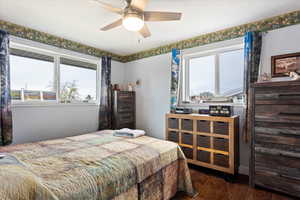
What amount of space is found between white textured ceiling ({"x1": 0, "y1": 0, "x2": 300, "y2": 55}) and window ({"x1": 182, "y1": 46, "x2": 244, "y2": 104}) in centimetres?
50

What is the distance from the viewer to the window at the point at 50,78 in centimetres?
262

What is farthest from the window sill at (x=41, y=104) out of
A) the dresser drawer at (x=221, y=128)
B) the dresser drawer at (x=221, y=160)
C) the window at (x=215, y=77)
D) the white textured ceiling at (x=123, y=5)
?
the dresser drawer at (x=221, y=160)

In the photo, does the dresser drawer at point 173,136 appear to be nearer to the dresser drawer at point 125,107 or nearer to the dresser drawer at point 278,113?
the dresser drawer at point 278,113

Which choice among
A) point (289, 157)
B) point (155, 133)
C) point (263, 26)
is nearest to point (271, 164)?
point (289, 157)

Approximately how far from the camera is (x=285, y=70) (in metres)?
2.20

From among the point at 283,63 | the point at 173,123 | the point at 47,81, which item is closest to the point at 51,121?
the point at 47,81

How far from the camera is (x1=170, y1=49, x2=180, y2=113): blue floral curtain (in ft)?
10.4

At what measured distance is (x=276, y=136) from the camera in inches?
75.2

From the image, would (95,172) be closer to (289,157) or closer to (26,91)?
(289,157)

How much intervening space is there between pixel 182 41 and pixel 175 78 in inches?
30.1

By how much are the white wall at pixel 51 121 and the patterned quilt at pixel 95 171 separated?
0.98 m

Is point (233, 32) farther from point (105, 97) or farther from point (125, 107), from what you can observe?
point (105, 97)

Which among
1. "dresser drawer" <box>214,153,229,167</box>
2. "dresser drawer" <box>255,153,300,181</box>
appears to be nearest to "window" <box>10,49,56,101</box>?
"dresser drawer" <box>214,153,229,167</box>

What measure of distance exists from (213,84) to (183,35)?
1.09m
